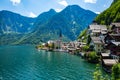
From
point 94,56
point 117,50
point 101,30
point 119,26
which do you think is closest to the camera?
point 117,50

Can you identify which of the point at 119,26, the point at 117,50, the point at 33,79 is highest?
the point at 119,26

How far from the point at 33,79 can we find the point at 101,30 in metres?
102

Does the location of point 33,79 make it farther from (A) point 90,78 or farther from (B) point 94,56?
(B) point 94,56

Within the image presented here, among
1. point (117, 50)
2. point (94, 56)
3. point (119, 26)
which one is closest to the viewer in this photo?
point (117, 50)

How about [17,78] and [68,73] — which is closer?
[17,78]

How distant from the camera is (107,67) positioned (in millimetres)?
92125

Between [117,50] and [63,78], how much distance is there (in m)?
27.6

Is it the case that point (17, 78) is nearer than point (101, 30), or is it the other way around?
point (17, 78)

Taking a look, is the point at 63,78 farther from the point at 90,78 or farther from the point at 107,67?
the point at 107,67

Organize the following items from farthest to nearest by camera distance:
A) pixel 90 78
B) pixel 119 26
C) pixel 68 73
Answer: pixel 119 26
pixel 68 73
pixel 90 78

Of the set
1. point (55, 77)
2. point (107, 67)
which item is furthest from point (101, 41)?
point (55, 77)

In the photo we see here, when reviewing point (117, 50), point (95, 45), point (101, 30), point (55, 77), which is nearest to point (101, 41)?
point (95, 45)

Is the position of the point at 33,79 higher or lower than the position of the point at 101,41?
lower

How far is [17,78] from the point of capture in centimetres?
8794
